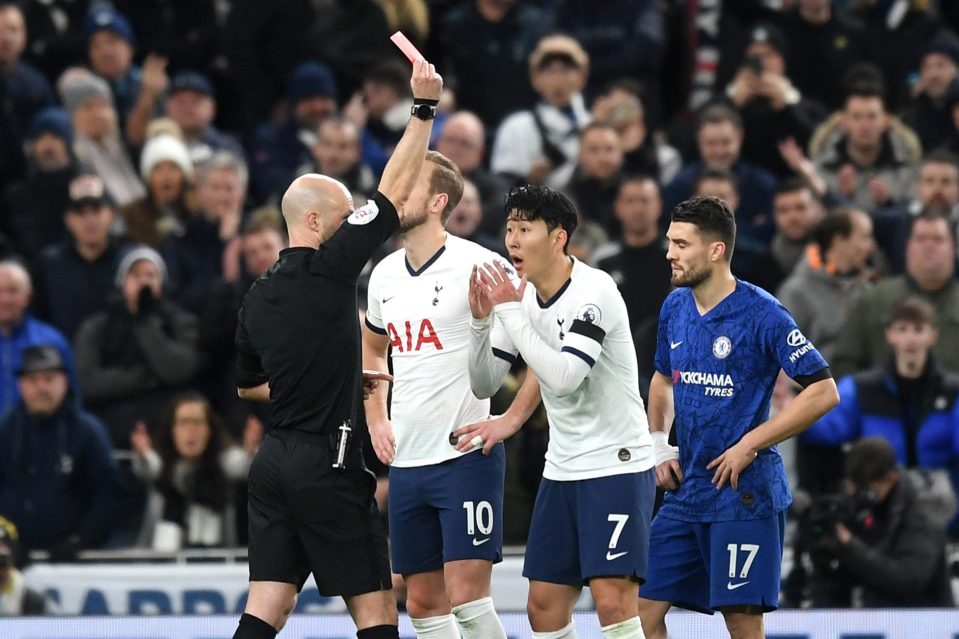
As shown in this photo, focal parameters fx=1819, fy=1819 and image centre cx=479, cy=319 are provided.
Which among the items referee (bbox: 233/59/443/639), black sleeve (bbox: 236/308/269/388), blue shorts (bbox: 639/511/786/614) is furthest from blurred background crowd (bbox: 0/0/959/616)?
referee (bbox: 233/59/443/639)

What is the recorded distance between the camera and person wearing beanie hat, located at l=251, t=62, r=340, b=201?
45.4 feet

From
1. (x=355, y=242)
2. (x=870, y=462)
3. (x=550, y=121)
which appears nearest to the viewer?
(x=355, y=242)

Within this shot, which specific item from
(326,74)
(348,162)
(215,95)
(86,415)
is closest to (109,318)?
(86,415)

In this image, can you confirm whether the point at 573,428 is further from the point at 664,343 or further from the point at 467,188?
the point at 467,188

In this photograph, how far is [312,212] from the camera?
24.0ft

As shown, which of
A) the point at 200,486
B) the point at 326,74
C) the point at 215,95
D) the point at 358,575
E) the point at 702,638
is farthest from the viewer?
the point at 215,95

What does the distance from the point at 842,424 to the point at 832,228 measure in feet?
4.76

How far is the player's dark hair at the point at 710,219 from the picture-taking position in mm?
7480

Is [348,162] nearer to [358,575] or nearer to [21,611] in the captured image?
[21,611]

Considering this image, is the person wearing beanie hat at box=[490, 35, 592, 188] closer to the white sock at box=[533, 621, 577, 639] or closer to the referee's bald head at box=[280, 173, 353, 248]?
the referee's bald head at box=[280, 173, 353, 248]

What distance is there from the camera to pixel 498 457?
7.83m

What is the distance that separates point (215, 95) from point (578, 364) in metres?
8.88

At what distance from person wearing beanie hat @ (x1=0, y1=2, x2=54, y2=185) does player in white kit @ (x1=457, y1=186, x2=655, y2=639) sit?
284 inches

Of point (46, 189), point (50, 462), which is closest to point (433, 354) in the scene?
point (50, 462)
